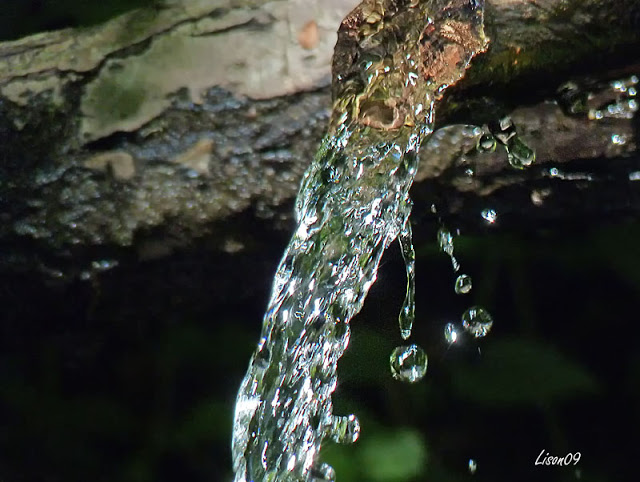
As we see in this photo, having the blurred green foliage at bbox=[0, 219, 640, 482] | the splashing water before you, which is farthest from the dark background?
Answer: the splashing water

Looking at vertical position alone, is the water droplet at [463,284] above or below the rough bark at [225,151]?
below

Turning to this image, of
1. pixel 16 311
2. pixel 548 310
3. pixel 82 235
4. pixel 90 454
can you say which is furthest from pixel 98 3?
pixel 548 310

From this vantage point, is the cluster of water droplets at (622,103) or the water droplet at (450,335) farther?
the water droplet at (450,335)

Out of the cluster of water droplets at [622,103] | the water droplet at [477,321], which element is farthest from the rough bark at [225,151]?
the water droplet at [477,321]

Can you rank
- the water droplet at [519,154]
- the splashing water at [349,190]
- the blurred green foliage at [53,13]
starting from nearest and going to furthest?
the splashing water at [349,190] → the water droplet at [519,154] → the blurred green foliage at [53,13]

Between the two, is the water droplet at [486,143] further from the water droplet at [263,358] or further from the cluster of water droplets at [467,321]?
the water droplet at [263,358]

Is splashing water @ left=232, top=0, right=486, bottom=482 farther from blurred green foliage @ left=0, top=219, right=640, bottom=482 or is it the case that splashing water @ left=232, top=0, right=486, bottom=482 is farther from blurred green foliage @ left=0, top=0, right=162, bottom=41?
blurred green foliage @ left=0, top=0, right=162, bottom=41

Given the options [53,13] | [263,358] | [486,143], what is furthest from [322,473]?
[53,13]
